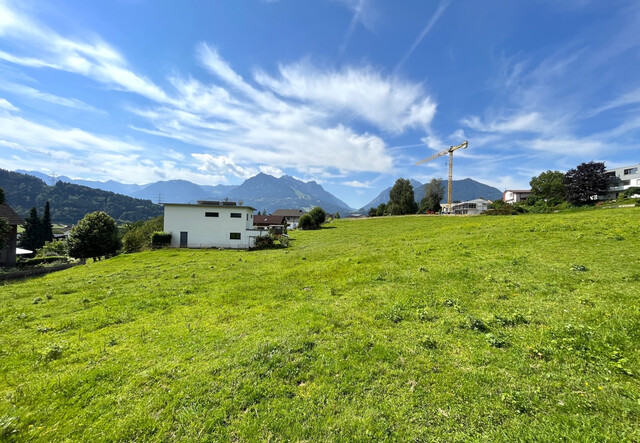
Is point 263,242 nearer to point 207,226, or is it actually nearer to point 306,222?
point 207,226

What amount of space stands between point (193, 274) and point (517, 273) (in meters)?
18.7

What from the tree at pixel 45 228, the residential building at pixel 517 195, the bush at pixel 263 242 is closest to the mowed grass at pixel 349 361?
the bush at pixel 263 242

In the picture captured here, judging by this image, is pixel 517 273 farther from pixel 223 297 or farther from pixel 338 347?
pixel 223 297

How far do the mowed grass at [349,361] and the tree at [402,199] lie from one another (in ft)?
209

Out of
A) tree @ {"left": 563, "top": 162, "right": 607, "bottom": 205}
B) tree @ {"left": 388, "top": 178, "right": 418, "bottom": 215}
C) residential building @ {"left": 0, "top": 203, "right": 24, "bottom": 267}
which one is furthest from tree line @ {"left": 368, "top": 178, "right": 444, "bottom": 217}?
residential building @ {"left": 0, "top": 203, "right": 24, "bottom": 267}

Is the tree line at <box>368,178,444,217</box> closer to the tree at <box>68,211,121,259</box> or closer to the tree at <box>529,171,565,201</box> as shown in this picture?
the tree at <box>529,171,565,201</box>

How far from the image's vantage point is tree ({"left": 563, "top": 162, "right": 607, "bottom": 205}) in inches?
2240

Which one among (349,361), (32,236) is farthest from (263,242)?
(32,236)

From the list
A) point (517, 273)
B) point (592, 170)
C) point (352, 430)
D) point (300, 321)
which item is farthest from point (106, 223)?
point (592, 170)

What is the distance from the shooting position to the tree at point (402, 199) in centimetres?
7375

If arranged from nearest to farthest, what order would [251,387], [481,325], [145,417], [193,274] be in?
[145,417]
[251,387]
[481,325]
[193,274]

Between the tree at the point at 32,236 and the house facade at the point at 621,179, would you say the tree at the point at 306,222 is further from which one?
the house facade at the point at 621,179

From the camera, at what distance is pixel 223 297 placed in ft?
36.7

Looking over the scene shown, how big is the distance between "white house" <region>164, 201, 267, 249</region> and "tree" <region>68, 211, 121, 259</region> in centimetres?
694
